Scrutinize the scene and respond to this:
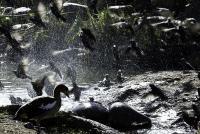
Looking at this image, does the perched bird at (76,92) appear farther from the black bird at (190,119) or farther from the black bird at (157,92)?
the black bird at (190,119)

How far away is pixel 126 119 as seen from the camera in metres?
11.7

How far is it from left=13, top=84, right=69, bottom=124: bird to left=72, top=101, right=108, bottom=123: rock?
264cm

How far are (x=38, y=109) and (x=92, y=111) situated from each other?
3146mm

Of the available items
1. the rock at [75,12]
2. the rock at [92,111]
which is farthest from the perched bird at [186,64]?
the rock at [75,12]

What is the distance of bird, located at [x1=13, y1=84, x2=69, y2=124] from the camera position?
29.1 ft

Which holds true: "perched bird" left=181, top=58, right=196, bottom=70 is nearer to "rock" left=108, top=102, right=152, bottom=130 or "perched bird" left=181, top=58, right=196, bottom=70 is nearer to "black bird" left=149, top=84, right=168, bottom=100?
"black bird" left=149, top=84, right=168, bottom=100

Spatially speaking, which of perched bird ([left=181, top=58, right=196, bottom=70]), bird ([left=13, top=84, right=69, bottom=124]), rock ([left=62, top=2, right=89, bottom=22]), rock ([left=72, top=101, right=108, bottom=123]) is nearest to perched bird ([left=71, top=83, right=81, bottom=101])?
rock ([left=72, top=101, right=108, bottom=123])

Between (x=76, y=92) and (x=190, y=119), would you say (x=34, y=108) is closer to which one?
(x=190, y=119)

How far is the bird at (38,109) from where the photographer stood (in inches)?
349

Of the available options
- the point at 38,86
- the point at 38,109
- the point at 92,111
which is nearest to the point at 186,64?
the point at 38,86

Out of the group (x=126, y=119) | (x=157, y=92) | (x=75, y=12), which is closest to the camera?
(x=126, y=119)

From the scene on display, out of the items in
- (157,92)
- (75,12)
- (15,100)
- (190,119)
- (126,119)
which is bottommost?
(15,100)

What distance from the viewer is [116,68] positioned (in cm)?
1817

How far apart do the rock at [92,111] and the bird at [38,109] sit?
2638 millimetres
